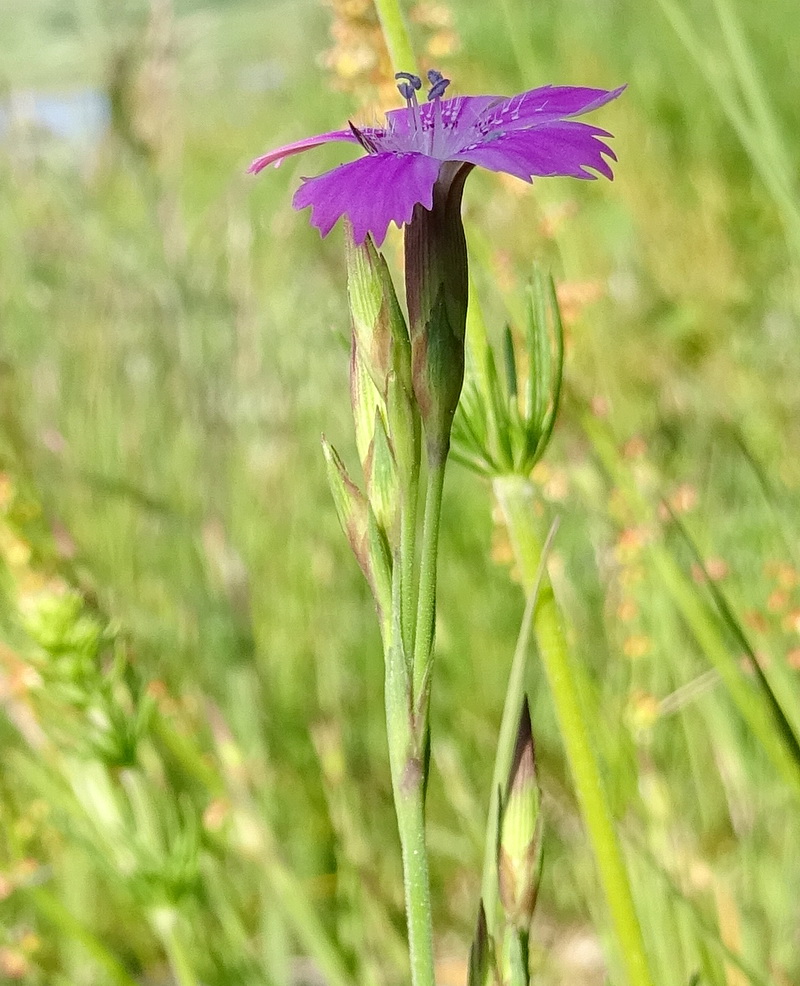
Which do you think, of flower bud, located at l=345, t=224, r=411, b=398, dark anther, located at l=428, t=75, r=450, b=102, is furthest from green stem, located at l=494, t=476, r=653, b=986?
dark anther, located at l=428, t=75, r=450, b=102

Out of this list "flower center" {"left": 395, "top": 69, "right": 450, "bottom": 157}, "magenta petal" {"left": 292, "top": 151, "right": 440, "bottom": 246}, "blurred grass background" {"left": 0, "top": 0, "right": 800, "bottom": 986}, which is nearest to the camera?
"magenta petal" {"left": 292, "top": 151, "right": 440, "bottom": 246}

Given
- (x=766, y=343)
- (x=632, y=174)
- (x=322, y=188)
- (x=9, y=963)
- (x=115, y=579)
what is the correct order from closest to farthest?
(x=322, y=188) → (x=9, y=963) → (x=115, y=579) → (x=766, y=343) → (x=632, y=174)

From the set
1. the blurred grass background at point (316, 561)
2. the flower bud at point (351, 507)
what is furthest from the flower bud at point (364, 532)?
the blurred grass background at point (316, 561)

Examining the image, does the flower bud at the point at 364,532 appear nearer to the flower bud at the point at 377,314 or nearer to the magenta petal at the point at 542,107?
the flower bud at the point at 377,314

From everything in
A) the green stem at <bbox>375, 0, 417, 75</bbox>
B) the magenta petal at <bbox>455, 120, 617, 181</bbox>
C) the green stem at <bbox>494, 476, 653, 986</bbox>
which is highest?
the green stem at <bbox>375, 0, 417, 75</bbox>

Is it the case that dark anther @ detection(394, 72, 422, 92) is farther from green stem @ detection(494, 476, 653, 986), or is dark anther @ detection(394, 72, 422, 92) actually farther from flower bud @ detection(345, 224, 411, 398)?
green stem @ detection(494, 476, 653, 986)

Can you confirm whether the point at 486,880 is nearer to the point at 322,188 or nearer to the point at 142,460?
the point at 322,188

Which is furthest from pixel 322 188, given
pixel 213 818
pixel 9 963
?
pixel 9 963
